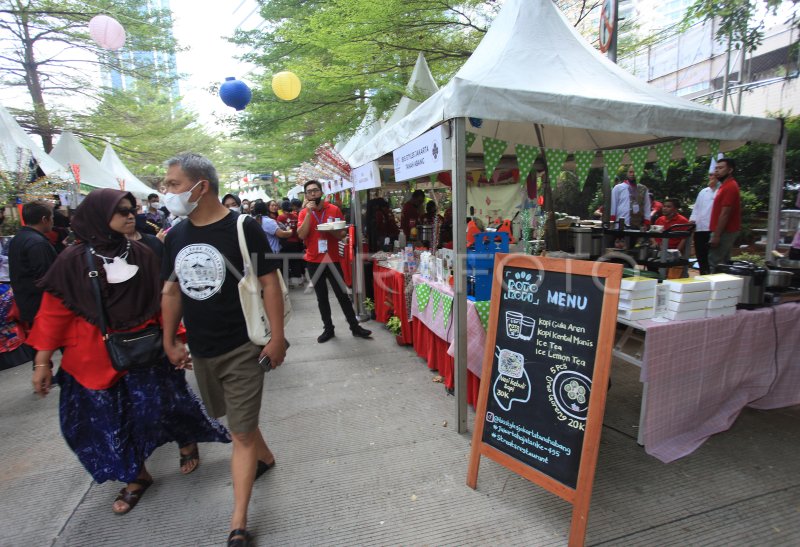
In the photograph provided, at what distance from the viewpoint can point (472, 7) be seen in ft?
26.6

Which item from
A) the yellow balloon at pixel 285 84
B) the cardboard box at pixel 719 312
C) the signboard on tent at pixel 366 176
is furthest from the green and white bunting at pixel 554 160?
the yellow balloon at pixel 285 84

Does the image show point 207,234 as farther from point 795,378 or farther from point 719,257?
point 719,257

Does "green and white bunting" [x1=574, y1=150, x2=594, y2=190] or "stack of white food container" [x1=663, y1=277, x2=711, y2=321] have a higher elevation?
"green and white bunting" [x1=574, y1=150, x2=594, y2=190]

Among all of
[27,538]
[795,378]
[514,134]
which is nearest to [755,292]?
[795,378]

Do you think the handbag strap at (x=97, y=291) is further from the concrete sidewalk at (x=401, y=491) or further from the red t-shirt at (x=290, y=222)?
the red t-shirt at (x=290, y=222)

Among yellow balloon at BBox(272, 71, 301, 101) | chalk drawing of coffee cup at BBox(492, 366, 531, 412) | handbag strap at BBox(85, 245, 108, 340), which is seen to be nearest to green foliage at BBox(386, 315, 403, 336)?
chalk drawing of coffee cup at BBox(492, 366, 531, 412)

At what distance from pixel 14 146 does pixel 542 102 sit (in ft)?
29.8

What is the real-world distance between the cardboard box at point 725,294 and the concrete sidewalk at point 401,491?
3.38ft

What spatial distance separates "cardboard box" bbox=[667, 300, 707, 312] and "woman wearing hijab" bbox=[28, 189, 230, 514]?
127 inches

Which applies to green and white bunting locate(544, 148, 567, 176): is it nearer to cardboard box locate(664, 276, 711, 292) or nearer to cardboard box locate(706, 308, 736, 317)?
cardboard box locate(664, 276, 711, 292)

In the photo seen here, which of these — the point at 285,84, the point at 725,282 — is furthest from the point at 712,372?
the point at 285,84

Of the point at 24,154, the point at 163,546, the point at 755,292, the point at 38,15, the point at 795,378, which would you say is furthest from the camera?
the point at 38,15

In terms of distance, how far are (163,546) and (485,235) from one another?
113 inches

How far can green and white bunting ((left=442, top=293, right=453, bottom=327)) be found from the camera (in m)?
3.41
